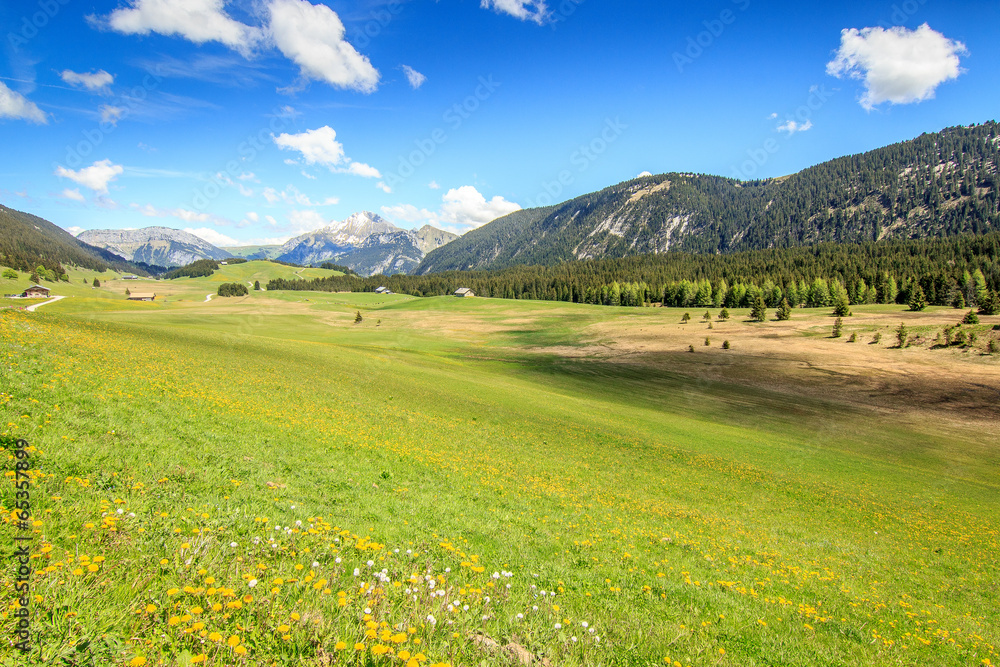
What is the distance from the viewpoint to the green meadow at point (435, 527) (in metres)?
5.36

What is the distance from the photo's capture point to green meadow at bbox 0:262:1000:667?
536 cm

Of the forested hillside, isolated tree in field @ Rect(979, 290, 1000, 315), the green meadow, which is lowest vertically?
the green meadow

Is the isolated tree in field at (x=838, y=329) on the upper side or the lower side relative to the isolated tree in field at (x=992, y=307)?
lower

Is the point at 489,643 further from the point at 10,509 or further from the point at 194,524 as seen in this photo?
the point at 10,509

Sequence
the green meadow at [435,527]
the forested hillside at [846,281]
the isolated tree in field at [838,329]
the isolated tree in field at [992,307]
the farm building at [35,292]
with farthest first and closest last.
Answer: the forested hillside at [846,281]
the farm building at [35,292]
the isolated tree in field at [838,329]
the isolated tree in field at [992,307]
the green meadow at [435,527]

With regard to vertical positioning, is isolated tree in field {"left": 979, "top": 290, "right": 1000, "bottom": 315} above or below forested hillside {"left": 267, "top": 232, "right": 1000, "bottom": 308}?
below

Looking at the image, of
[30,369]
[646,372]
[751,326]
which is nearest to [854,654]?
[30,369]

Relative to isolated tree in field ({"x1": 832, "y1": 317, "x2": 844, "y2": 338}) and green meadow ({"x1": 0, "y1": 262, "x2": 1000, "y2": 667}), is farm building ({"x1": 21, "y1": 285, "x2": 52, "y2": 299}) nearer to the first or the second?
green meadow ({"x1": 0, "y1": 262, "x2": 1000, "y2": 667})

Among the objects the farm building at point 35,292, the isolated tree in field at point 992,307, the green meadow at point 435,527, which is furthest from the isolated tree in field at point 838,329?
the farm building at point 35,292

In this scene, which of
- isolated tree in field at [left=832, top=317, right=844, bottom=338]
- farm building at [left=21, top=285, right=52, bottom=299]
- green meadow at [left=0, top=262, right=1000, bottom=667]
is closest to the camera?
green meadow at [left=0, top=262, right=1000, bottom=667]

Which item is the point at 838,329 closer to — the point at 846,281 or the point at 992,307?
the point at 992,307

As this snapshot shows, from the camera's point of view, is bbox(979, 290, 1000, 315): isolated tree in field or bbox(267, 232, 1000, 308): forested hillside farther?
bbox(267, 232, 1000, 308): forested hillside

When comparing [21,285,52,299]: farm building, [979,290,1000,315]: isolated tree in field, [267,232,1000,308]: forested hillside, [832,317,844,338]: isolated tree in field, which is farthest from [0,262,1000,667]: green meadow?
[21,285,52,299]: farm building

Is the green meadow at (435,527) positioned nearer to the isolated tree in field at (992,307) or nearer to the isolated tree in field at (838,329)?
the isolated tree in field at (838,329)
